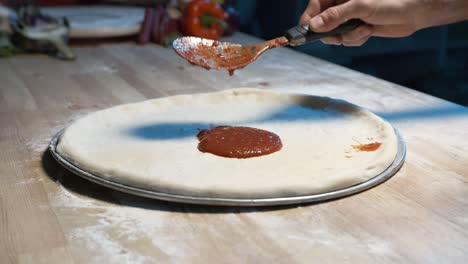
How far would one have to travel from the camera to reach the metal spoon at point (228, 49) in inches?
49.6

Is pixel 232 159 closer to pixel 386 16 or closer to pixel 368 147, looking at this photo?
pixel 368 147

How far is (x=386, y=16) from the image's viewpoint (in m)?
1.36

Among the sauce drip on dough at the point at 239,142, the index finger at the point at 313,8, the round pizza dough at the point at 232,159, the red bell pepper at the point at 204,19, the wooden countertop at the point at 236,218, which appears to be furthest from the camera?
the red bell pepper at the point at 204,19

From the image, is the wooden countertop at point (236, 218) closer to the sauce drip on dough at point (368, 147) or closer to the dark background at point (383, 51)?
the sauce drip on dough at point (368, 147)

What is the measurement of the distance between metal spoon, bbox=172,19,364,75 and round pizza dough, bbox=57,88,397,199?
159 mm

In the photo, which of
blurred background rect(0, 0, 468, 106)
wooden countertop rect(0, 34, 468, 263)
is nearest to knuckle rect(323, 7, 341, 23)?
wooden countertop rect(0, 34, 468, 263)

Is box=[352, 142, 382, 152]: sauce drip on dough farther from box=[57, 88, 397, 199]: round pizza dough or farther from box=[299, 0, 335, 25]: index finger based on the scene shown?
box=[299, 0, 335, 25]: index finger

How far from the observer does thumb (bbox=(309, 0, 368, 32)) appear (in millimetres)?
1302

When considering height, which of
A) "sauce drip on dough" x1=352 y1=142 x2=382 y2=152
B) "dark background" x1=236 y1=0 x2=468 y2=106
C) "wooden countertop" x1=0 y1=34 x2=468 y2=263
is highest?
"sauce drip on dough" x1=352 y1=142 x2=382 y2=152

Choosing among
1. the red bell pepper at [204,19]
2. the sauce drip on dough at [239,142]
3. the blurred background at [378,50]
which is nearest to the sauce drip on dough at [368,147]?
the sauce drip on dough at [239,142]

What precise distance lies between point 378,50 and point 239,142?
2420 mm

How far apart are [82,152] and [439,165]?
765mm

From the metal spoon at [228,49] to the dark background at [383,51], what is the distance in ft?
5.66

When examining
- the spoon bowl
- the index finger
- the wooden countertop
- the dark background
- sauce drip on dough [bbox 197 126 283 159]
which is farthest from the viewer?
the dark background
